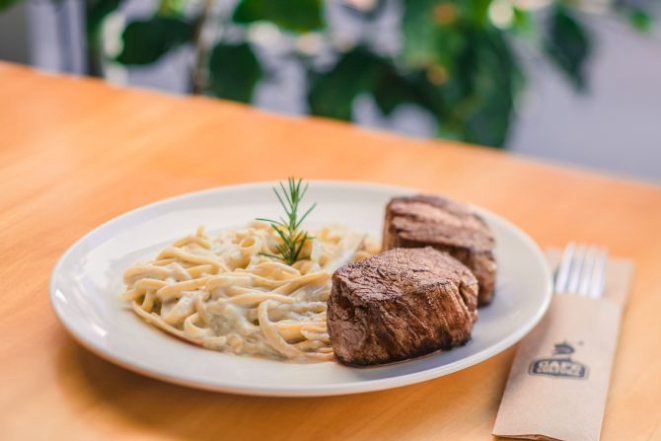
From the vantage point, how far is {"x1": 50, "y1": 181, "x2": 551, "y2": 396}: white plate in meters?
1.05

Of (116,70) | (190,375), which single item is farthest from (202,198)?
(116,70)

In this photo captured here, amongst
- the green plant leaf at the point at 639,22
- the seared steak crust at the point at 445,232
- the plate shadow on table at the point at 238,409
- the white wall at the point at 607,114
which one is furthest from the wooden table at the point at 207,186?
the white wall at the point at 607,114

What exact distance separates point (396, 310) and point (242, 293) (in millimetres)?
237

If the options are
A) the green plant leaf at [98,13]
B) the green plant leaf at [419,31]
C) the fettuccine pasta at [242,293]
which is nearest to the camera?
the fettuccine pasta at [242,293]

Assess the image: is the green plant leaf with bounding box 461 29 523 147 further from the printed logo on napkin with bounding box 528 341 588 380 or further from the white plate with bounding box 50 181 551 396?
the printed logo on napkin with bounding box 528 341 588 380

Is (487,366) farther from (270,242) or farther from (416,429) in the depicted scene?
(270,242)

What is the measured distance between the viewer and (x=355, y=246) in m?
1.42

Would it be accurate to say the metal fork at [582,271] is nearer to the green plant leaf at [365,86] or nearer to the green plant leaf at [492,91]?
the green plant leaf at [492,91]

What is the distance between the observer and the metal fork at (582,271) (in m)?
1.48

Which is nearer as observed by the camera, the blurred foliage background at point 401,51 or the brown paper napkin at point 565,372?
the brown paper napkin at point 565,372

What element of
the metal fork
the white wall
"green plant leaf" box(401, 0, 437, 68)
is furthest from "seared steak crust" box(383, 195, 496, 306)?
the white wall

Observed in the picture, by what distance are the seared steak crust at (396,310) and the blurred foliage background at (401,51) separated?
1951 millimetres

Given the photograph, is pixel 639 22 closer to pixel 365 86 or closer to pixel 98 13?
pixel 365 86

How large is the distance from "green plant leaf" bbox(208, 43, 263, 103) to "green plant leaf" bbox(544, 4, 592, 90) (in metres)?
1.17
